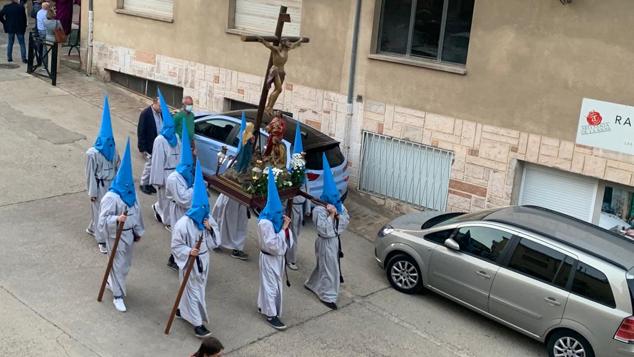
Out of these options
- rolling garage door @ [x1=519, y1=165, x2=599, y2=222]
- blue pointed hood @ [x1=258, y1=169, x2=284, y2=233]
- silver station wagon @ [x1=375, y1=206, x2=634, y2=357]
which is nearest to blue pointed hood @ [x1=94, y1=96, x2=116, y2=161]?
blue pointed hood @ [x1=258, y1=169, x2=284, y2=233]

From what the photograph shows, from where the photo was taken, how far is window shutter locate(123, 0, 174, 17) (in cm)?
1703

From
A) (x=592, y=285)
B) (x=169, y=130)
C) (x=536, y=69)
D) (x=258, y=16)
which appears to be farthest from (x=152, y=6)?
(x=592, y=285)

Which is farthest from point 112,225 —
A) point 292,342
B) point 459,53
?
point 459,53

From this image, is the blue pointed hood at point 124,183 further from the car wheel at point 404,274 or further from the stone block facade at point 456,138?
the stone block facade at point 456,138

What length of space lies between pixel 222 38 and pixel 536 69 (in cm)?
721

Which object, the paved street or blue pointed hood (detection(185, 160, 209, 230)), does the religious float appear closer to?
blue pointed hood (detection(185, 160, 209, 230))

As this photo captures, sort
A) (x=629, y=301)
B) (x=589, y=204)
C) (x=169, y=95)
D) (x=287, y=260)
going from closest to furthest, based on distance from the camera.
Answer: (x=629, y=301) < (x=287, y=260) < (x=589, y=204) < (x=169, y=95)

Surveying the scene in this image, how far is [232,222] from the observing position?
422 inches

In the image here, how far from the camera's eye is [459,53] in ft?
41.5

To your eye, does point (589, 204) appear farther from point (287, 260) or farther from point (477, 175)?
point (287, 260)

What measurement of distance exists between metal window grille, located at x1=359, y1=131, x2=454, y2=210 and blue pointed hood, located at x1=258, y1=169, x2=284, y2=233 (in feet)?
16.7

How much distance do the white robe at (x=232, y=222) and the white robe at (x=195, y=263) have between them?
2.24 m

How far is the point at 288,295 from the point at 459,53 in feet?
18.3

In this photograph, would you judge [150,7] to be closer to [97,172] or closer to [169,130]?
[169,130]
